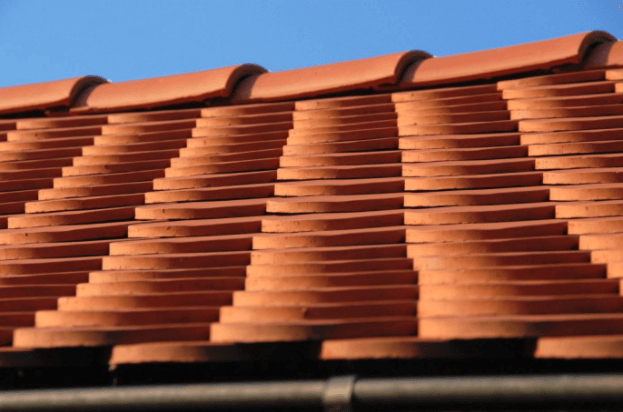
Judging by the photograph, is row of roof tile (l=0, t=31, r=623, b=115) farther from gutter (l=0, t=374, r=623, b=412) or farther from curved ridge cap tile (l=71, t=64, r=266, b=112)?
gutter (l=0, t=374, r=623, b=412)

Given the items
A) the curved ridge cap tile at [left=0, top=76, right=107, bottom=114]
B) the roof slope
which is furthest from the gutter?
the curved ridge cap tile at [left=0, top=76, right=107, bottom=114]

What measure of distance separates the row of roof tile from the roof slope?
14mm

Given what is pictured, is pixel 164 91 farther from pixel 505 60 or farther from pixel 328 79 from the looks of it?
pixel 505 60

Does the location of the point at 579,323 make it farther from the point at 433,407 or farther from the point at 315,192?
the point at 315,192

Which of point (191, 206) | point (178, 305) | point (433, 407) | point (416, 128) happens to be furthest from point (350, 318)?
point (416, 128)

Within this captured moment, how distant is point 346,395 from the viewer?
2.16 m

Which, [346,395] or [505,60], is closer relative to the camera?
[346,395]

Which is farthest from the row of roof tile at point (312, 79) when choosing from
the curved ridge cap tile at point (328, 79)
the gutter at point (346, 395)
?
the gutter at point (346, 395)

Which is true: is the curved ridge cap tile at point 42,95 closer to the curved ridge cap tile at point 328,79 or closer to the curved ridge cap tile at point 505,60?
the curved ridge cap tile at point 328,79

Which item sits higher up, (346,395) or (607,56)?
(607,56)

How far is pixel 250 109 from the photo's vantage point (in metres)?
4.05

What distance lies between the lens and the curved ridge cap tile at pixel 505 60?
3.79m

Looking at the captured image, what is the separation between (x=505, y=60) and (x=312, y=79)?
Answer: 103 centimetres

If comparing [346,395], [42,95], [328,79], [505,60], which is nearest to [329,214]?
[346,395]
